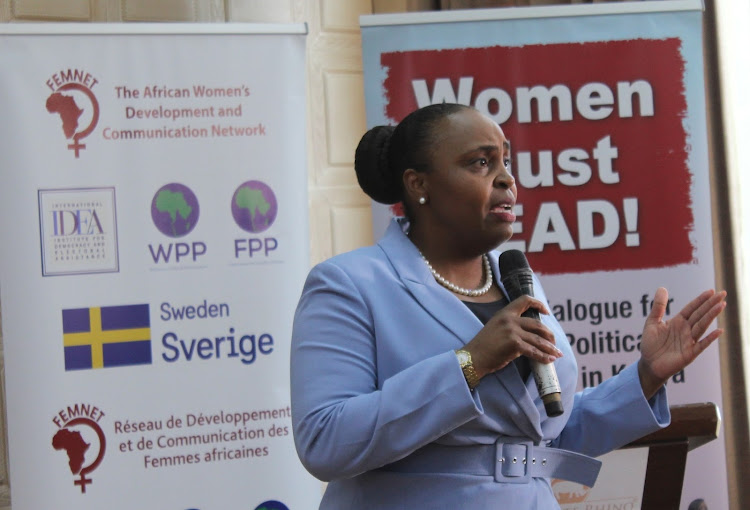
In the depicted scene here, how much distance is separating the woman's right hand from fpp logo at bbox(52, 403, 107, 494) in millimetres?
1962

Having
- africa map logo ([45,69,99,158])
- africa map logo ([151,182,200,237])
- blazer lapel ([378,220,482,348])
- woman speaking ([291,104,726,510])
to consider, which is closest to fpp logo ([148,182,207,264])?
africa map logo ([151,182,200,237])

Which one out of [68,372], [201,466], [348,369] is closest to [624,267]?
[201,466]

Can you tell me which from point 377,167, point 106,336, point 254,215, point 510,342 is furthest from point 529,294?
point 106,336

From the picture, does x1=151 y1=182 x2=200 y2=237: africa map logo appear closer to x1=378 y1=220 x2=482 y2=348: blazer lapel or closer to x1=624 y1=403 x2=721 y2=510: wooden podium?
x1=378 y1=220 x2=482 y2=348: blazer lapel

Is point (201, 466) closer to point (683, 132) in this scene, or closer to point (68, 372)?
point (68, 372)

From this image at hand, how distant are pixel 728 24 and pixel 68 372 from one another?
9.48 feet

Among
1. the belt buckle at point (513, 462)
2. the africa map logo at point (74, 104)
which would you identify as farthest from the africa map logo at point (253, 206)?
the belt buckle at point (513, 462)

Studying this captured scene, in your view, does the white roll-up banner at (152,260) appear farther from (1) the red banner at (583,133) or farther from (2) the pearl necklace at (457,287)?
(2) the pearl necklace at (457,287)

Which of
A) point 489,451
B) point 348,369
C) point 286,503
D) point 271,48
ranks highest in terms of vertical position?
point 271,48

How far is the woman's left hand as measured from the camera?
5.38 feet

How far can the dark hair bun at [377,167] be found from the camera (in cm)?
177

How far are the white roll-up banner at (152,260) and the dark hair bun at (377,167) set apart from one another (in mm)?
1473

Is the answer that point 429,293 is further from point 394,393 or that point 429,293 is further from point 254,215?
point 254,215

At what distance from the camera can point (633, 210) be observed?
338 cm
